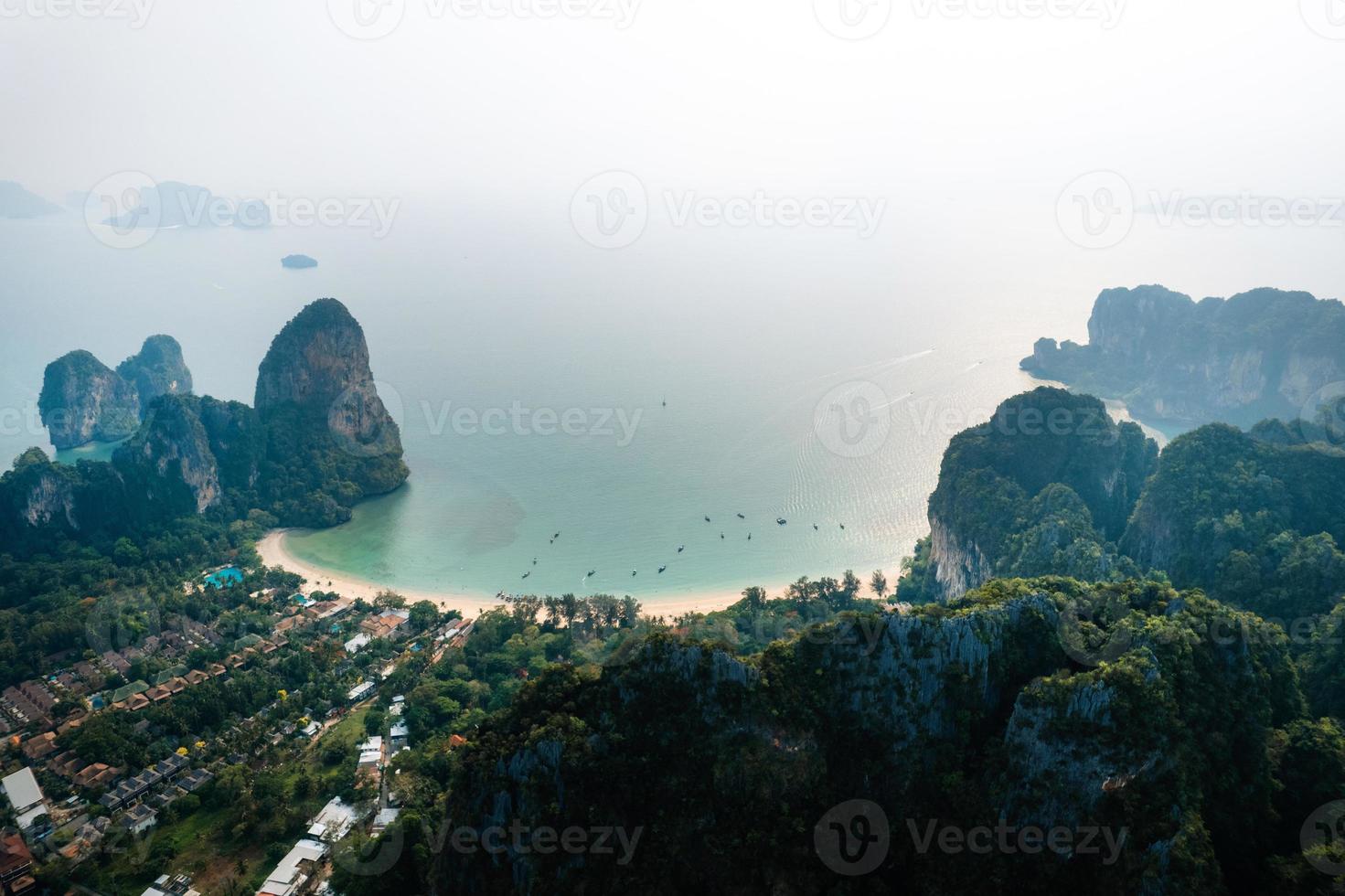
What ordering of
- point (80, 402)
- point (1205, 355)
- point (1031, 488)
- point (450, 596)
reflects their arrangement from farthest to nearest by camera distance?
point (1205, 355) → point (80, 402) → point (450, 596) → point (1031, 488)

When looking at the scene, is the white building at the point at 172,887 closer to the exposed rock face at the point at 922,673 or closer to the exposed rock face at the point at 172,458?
the exposed rock face at the point at 922,673

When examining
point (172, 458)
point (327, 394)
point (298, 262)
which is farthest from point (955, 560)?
point (298, 262)

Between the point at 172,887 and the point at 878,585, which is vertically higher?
the point at 878,585

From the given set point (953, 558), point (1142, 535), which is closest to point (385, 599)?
point (953, 558)

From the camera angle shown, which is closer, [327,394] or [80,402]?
[327,394]

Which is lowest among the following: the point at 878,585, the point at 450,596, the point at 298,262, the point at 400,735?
the point at 400,735

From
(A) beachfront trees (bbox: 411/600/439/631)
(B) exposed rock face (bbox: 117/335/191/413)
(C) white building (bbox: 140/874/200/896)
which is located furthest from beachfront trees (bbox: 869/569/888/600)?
(B) exposed rock face (bbox: 117/335/191/413)

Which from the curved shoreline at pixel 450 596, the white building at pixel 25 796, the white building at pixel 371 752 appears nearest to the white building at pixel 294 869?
the white building at pixel 371 752

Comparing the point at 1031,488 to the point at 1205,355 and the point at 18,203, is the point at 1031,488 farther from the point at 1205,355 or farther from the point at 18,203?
the point at 18,203

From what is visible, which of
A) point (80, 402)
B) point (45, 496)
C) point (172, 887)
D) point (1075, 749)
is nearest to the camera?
point (1075, 749)
